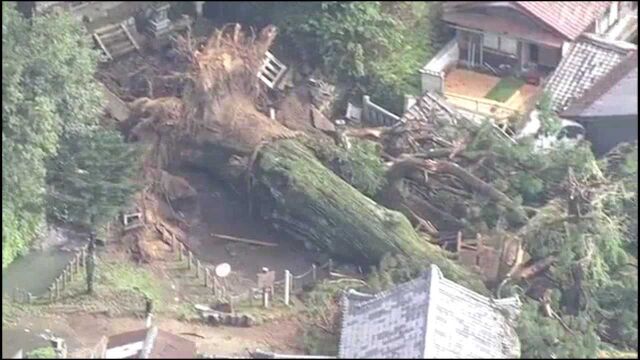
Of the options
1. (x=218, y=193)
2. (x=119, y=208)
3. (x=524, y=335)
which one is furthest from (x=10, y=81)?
(x=524, y=335)

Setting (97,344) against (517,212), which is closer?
(97,344)

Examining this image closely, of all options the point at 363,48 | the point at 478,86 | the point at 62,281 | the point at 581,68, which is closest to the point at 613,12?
the point at 581,68

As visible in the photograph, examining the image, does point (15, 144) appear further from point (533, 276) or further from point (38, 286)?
point (533, 276)

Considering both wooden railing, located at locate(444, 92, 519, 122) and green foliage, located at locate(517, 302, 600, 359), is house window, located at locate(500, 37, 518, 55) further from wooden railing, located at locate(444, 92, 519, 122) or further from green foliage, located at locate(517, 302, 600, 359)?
green foliage, located at locate(517, 302, 600, 359)

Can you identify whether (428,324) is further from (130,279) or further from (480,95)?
(480,95)

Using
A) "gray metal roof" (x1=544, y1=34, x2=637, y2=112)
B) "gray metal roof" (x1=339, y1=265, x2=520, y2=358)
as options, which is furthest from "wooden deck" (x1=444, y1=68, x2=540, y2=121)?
"gray metal roof" (x1=339, y1=265, x2=520, y2=358)

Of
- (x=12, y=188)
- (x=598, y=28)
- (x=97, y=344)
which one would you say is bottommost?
(x=97, y=344)
